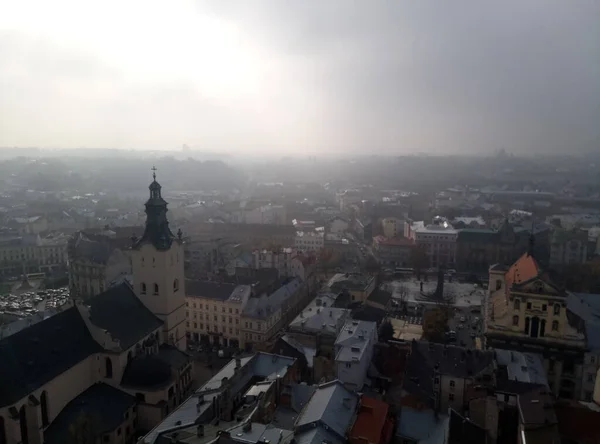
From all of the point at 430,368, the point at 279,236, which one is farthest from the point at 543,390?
the point at 279,236

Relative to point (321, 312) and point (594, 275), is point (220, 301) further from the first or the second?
point (594, 275)

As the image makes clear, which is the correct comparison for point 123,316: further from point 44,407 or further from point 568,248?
point 568,248

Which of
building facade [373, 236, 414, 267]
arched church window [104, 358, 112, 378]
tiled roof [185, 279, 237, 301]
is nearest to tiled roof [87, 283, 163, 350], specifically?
arched church window [104, 358, 112, 378]

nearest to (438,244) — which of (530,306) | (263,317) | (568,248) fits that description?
→ (568,248)

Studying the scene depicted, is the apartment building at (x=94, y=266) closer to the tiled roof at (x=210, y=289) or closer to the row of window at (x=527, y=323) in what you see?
the tiled roof at (x=210, y=289)

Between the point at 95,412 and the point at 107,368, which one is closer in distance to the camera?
the point at 95,412

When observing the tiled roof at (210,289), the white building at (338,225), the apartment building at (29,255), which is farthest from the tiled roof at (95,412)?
the white building at (338,225)

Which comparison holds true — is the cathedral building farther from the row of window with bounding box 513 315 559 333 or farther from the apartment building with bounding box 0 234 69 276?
the apartment building with bounding box 0 234 69 276
